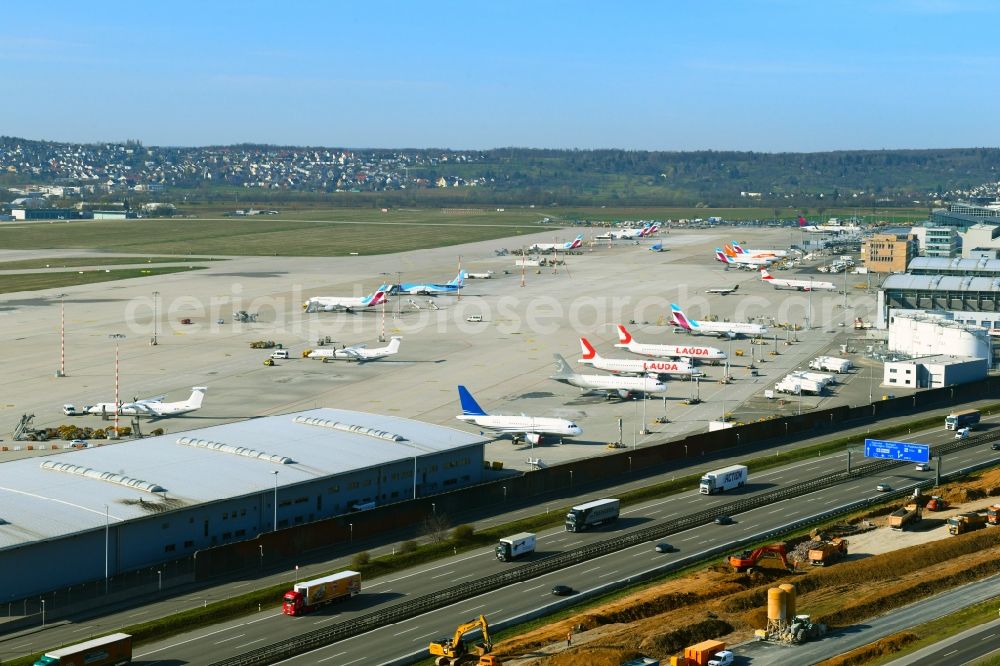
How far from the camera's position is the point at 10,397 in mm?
116250

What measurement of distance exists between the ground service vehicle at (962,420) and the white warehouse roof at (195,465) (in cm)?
4716

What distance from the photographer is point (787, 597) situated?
5716 cm

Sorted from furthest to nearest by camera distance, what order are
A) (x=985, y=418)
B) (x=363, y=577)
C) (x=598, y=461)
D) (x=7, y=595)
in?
(x=985, y=418) → (x=598, y=461) → (x=363, y=577) → (x=7, y=595)

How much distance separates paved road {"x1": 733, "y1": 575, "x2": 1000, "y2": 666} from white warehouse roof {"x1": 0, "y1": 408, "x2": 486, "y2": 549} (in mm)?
32777

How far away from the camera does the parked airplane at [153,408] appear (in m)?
107

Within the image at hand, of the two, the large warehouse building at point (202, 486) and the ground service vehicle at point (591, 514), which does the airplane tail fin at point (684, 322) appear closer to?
the large warehouse building at point (202, 486)

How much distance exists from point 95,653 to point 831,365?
331 ft

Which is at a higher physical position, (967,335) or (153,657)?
(967,335)

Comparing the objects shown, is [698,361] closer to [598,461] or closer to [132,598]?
[598,461]

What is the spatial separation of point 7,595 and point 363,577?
18.6 meters

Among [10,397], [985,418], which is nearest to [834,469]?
[985,418]

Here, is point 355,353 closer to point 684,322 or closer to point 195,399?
point 195,399

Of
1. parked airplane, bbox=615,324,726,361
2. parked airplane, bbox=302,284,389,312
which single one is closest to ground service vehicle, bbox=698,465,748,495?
parked airplane, bbox=615,324,726,361

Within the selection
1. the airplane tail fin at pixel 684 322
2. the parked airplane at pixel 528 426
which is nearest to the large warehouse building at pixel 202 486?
the parked airplane at pixel 528 426
